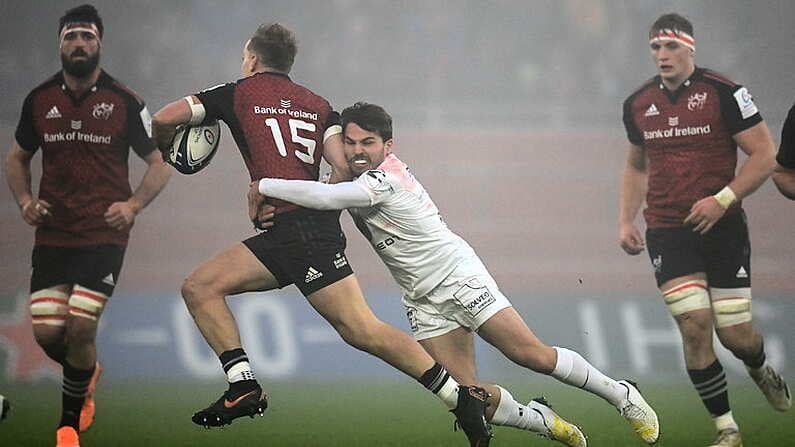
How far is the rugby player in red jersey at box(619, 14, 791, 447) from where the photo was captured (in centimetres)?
595

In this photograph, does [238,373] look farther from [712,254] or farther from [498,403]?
[712,254]

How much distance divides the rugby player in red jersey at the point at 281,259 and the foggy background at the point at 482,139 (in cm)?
294

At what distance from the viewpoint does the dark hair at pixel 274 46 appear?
513 centimetres

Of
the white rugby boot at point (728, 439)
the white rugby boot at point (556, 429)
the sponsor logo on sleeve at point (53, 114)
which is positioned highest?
the sponsor logo on sleeve at point (53, 114)

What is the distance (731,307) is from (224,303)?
277 centimetres

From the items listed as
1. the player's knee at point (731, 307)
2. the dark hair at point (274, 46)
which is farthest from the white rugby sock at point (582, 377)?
the dark hair at point (274, 46)

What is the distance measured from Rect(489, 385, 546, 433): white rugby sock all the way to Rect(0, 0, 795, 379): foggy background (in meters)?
2.85

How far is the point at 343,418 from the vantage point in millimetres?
7133

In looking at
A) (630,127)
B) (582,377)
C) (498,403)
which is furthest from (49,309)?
(630,127)

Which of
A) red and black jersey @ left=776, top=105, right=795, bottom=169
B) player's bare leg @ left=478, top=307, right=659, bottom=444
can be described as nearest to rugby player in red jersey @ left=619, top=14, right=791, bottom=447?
player's bare leg @ left=478, top=307, right=659, bottom=444

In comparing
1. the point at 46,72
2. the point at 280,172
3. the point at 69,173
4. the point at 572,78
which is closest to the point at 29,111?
the point at 69,173

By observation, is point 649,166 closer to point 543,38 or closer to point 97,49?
point 543,38

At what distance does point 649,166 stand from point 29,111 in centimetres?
368

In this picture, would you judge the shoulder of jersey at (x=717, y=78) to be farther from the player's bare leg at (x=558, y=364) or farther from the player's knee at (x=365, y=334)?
the player's knee at (x=365, y=334)
